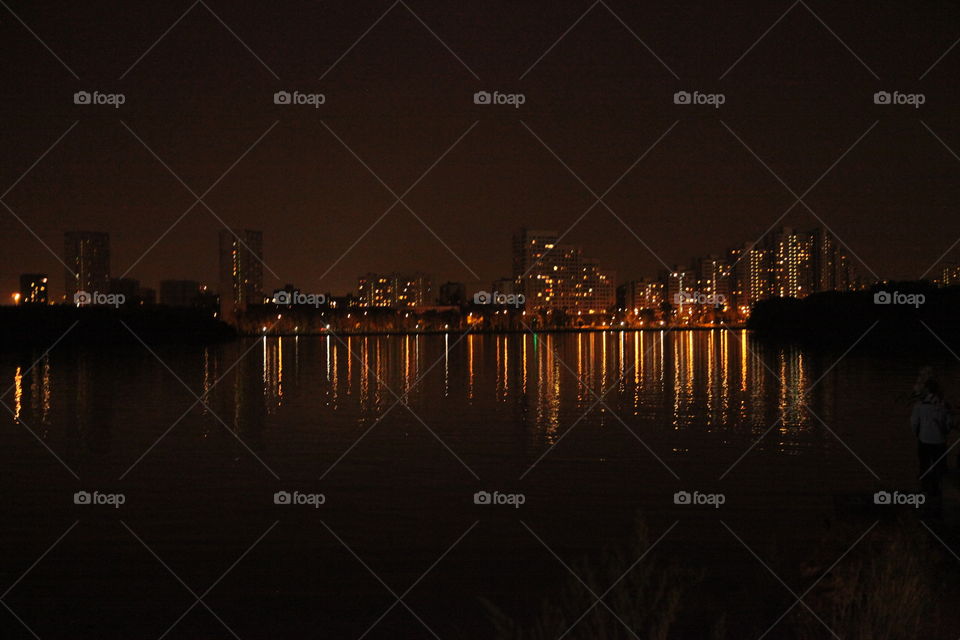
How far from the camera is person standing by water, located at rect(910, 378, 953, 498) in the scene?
41.0 ft

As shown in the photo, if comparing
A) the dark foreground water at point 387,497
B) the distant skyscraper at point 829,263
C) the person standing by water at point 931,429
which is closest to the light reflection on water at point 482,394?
the dark foreground water at point 387,497

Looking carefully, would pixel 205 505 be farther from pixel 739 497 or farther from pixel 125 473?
pixel 739 497

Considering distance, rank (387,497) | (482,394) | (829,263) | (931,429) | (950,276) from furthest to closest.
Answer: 1. (829,263)
2. (950,276)
3. (482,394)
4. (387,497)
5. (931,429)

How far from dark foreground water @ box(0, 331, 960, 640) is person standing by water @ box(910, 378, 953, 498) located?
3.47 feet

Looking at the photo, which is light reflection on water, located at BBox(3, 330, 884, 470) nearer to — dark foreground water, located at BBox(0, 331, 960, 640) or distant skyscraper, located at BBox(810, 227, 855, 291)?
dark foreground water, located at BBox(0, 331, 960, 640)

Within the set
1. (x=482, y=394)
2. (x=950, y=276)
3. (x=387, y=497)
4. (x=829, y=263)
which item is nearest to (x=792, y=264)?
(x=829, y=263)

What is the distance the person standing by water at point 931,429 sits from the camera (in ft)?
41.0

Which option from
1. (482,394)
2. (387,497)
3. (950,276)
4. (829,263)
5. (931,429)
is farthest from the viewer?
(829,263)

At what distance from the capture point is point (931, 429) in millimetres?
12594

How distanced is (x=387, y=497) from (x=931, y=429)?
891 cm

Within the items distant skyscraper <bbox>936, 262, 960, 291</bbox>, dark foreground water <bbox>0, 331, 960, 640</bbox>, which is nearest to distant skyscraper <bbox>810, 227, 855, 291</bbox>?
distant skyscraper <bbox>936, 262, 960, 291</bbox>

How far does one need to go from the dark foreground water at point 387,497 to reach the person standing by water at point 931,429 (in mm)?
1057

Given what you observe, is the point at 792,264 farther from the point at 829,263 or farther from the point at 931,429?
the point at 931,429

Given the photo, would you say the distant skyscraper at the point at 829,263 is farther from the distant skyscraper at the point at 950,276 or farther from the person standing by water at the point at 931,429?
the person standing by water at the point at 931,429
